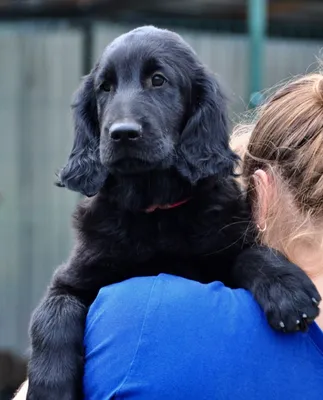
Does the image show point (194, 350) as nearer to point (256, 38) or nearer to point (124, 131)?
point (124, 131)

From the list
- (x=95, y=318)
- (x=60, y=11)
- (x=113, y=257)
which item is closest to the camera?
(x=95, y=318)

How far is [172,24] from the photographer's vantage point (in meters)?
5.46

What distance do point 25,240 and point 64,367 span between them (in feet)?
12.5

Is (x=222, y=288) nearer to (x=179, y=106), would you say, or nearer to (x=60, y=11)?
(x=179, y=106)

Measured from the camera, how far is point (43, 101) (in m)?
5.57

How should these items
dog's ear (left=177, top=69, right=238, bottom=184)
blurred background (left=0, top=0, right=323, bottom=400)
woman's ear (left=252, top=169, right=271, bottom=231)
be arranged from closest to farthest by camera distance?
woman's ear (left=252, top=169, right=271, bottom=231) → dog's ear (left=177, top=69, right=238, bottom=184) → blurred background (left=0, top=0, right=323, bottom=400)

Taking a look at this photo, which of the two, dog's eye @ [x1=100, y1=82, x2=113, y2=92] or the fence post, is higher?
dog's eye @ [x1=100, y1=82, x2=113, y2=92]

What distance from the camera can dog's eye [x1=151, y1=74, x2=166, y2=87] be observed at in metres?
2.16

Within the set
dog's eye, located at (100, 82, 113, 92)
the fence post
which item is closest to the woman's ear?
dog's eye, located at (100, 82, 113, 92)

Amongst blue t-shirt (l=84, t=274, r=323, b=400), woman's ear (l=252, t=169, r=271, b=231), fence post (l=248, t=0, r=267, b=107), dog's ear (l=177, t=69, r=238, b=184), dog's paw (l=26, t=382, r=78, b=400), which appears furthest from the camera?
fence post (l=248, t=0, r=267, b=107)

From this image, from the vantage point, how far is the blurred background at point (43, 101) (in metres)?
5.47

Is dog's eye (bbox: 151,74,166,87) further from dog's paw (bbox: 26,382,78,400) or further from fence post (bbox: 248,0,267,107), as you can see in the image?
fence post (bbox: 248,0,267,107)

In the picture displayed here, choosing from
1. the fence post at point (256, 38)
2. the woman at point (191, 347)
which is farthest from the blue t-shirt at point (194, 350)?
the fence post at point (256, 38)

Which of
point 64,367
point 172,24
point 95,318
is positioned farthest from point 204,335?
point 172,24
